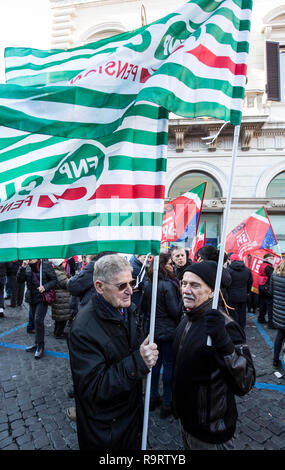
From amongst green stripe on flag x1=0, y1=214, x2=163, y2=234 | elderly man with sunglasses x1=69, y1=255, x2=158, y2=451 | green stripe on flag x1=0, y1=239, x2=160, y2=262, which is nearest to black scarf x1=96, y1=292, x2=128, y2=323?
elderly man with sunglasses x1=69, y1=255, x2=158, y2=451

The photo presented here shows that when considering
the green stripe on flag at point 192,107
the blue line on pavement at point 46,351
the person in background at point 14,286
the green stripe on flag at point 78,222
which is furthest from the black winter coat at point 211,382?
the person in background at point 14,286

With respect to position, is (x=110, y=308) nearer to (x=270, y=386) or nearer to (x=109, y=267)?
(x=109, y=267)

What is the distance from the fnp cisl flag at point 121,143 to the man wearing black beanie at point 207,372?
1.75 feet

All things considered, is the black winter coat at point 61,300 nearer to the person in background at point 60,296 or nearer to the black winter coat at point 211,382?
the person in background at point 60,296

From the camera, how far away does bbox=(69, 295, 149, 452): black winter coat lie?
1500mm

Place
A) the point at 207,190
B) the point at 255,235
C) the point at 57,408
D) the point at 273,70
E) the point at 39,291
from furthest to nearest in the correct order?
the point at 207,190
the point at 273,70
the point at 255,235
the point at 39,291
the point at 57,408

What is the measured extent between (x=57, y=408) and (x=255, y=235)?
517cm

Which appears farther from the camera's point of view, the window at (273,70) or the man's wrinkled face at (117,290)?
the window at (273,70)

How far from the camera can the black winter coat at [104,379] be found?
1.50m

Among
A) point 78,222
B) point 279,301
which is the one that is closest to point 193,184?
point 279,301

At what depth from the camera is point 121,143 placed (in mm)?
1761

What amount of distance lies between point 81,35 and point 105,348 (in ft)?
53.2
